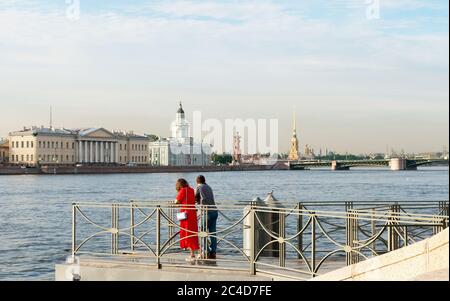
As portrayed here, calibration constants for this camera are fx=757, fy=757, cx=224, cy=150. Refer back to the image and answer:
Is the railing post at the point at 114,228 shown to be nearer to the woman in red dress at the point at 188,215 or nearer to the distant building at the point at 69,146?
the woman in red dress at the point at 188,215

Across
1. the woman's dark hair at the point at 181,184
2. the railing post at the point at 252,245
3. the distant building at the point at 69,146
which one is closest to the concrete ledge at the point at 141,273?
the railing post at the point at 252,245

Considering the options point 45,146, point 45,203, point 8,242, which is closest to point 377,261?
point 8,242

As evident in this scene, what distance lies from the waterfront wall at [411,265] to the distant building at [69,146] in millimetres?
110004

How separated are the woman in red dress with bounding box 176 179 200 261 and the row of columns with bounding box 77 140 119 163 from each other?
11644 centimetres

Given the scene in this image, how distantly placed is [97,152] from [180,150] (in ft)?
56.5

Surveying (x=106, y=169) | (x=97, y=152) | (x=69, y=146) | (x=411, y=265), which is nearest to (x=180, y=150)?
(x=97, y=152)

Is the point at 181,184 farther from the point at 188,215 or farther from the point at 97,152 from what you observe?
the point at 97,152

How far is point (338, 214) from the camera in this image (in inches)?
282

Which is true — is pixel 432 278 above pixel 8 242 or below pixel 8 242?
above

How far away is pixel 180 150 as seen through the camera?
137m

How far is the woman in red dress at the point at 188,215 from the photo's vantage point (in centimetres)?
851
